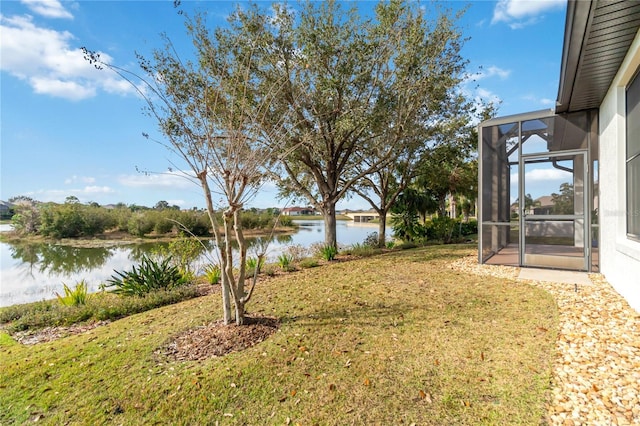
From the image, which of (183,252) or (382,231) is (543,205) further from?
(183,252)

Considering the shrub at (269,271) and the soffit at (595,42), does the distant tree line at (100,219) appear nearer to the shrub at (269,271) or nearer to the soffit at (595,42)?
the shrub at (269,271)

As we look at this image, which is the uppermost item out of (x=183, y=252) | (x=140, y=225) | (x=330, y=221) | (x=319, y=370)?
(x=330, y=221)

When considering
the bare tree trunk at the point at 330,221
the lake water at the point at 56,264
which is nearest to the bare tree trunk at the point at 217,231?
the lake water at the point at 56,264

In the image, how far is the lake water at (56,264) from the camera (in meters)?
7.48

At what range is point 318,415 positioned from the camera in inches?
83.0

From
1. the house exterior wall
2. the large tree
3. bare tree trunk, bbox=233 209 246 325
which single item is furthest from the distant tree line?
the house exterior wall

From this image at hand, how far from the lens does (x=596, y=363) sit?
8.31 feet

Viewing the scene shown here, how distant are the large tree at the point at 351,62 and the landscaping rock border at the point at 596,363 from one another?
18.5 ft

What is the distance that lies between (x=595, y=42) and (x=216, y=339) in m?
5.44

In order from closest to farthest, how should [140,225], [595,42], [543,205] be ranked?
[595,42], [543,205], [140,225]

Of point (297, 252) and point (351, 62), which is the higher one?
point (351, 62)

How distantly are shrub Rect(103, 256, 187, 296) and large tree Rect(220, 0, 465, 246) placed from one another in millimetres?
3279

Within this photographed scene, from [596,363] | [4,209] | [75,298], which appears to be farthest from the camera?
[4,209]

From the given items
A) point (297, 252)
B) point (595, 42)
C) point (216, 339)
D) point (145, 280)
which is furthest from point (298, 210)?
point (595, 42)
